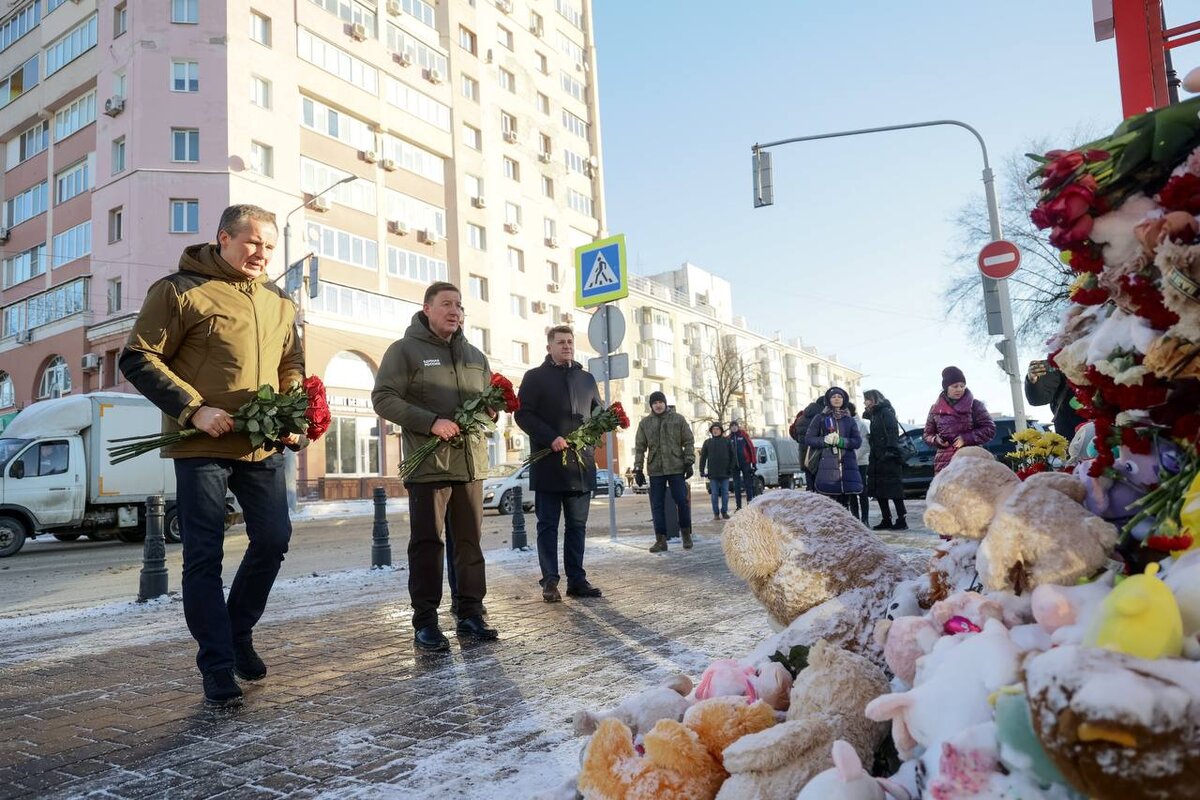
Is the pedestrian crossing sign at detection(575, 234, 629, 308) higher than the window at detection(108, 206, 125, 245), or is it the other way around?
the window at detection(108, 206, 125, 245)

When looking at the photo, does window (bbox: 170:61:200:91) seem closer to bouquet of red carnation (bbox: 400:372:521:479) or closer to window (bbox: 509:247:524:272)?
window (bbox: 509:247:524:272)

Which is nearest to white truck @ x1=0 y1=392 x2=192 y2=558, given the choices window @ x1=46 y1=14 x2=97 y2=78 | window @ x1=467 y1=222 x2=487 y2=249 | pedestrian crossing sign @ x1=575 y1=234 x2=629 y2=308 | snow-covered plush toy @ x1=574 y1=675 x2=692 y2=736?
pedestrian crossing sign @ x1=575 y1=234 x2=629 y2=308

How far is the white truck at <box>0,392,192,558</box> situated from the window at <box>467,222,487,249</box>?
2161cm

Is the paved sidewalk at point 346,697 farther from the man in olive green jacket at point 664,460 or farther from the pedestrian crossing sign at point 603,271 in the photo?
the pedestrian crossing sign at point 603,271

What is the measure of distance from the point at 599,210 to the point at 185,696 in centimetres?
4555

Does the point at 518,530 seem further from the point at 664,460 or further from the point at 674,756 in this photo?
the point at 674,756

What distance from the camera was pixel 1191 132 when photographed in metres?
1.41

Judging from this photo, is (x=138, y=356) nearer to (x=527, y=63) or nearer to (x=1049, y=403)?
(x=1049, y=403)

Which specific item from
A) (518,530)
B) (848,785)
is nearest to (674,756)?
(848,785)

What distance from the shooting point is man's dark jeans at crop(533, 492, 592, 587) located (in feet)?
18.8

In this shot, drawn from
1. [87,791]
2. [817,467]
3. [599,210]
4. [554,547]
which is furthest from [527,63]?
[87,791]

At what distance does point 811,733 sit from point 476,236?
123 feet

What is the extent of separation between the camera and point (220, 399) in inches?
136

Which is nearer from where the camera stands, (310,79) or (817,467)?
(817,467)
